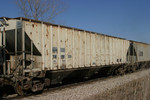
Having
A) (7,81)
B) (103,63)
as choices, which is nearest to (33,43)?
(7,81)

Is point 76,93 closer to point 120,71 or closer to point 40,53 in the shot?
point 40,53

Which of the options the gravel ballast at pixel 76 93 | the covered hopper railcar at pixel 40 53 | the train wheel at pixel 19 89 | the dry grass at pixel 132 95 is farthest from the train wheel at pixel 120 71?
the train wheel at pixel 19 89

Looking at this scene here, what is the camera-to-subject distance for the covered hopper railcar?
7004 millimetres

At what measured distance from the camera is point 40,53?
7395 mm

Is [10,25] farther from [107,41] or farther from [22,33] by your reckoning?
[107,41]

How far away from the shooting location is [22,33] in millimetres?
6902

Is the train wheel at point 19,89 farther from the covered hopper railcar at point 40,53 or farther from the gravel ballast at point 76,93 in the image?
the gravel ballast at point 76,93

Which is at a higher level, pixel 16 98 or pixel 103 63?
pixel 103 63

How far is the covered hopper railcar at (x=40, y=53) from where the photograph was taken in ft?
23.0

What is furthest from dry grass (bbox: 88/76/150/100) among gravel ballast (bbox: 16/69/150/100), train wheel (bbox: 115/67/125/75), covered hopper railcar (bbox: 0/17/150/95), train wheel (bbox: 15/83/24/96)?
train wheel (bbox: 115/67/125/75)

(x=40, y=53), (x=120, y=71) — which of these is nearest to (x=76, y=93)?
(x=40, y=53)

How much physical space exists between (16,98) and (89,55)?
17.4 ft

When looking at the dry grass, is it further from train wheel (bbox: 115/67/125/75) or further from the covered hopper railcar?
train wheel (bbox: 115/67/125/75)

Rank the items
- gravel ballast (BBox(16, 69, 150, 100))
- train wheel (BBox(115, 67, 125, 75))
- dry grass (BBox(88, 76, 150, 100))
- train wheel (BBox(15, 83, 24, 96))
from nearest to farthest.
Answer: dry grass (BBox(88, 76, 150, 100))
gravel ballast (BBox(16, 69, 150, 100))
train wheel (BBox(15, 83, 24, 96))
train wheel (BBox(115, 67, 125, 75))
